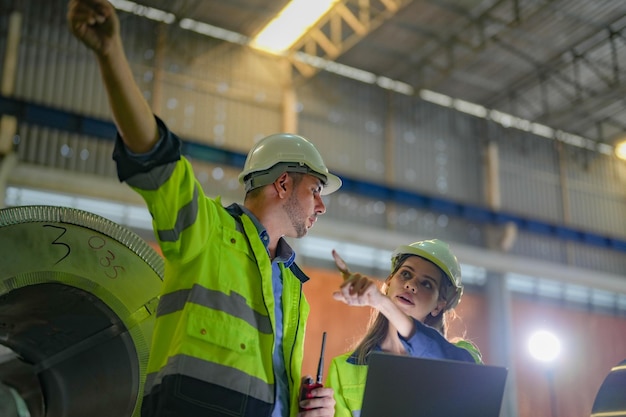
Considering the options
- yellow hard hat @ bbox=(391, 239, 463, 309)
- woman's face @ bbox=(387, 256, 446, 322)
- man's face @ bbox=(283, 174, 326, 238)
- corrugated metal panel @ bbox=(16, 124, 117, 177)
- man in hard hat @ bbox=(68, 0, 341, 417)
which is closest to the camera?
man in hard hat @ bbox=(68, 0, 341, 417)

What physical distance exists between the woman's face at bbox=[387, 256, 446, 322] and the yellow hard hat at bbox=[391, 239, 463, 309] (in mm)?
32

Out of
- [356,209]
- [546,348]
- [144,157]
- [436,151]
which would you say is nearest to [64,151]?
[356,209]

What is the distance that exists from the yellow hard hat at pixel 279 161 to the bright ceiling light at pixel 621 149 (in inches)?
620

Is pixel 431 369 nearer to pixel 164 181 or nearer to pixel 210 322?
pixel 210 322

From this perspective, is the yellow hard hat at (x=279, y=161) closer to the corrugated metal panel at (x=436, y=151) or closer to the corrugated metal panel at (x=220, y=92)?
the corrugated metal panel at (x=220, y=92)

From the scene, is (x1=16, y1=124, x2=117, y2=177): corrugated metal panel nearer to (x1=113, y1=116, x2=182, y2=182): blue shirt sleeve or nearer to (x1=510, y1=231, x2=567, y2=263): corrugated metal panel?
(x1=510, y1=231, x2=567, y2=263): corrugated metal panel

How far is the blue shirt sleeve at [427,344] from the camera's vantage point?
3.00 m

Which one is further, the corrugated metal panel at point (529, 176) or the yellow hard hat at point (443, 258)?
the corrugated metal panel at point (529, 176)

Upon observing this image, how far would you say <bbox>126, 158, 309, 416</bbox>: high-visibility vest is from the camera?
2.35m

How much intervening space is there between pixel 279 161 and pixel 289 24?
10.5 metres

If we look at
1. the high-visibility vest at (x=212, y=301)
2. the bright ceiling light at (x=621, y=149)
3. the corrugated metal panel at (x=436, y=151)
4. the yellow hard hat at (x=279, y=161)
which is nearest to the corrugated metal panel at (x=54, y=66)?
the corrugated metal panel at (x=436, y=151)

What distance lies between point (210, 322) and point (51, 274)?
2.35 ft

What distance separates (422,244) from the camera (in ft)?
12.8

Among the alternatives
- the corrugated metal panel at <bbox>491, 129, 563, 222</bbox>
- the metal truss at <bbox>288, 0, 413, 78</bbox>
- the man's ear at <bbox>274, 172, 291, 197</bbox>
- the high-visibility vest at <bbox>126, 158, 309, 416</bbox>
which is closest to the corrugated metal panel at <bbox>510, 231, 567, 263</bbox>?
the corrugated metal panel at <bbox>491, 129, 563, 222</bbox>
